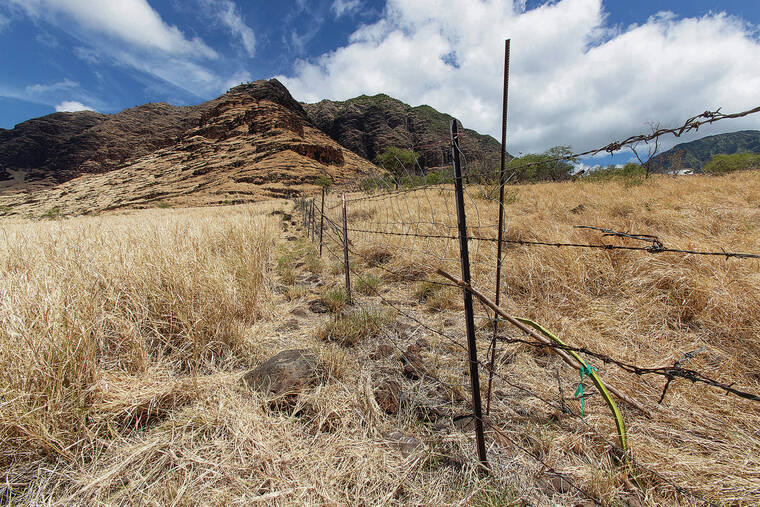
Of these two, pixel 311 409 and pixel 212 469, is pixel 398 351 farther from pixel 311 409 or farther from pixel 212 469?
pixel 212 469

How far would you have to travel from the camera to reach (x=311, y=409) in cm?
179

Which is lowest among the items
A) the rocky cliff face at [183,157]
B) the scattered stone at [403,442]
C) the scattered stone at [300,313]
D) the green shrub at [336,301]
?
the scattered stone at [403,442]

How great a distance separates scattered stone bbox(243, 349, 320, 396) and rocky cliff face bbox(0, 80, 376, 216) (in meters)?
29.3

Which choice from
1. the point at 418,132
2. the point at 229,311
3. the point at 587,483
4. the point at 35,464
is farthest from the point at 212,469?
the point at 418,132

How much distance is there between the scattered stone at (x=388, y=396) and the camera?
184 cm

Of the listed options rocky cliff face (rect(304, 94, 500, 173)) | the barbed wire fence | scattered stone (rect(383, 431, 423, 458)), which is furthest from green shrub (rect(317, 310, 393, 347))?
rocky cliff face (rect(304, 94, 500, 173))

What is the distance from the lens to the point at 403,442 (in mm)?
1600

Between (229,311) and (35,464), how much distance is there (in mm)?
1327

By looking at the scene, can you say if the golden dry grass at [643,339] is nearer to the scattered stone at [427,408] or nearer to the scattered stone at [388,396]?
the scattered stone at [427,408]

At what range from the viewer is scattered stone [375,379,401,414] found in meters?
1.84

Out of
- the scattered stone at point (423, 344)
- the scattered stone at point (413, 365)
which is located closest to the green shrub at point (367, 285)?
the scattered stone at point (423, 344)

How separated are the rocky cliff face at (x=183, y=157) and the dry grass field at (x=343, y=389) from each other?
93.9 ft

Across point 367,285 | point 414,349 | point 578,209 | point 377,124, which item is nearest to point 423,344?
point 414,349

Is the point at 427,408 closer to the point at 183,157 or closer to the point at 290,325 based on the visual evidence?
the point at 290,325
